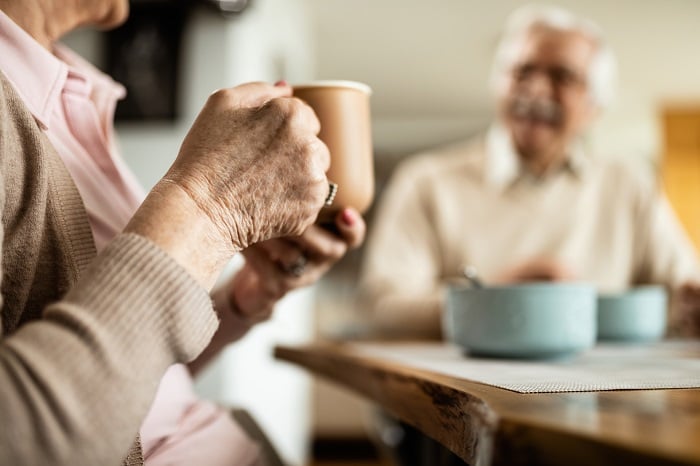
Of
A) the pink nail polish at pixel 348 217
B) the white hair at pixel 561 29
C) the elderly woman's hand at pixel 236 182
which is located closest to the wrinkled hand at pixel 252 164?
the elderly woman's hand at pixel 236 182

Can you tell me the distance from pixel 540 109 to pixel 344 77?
10.3 feet

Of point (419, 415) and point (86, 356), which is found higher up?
point (86, 356)

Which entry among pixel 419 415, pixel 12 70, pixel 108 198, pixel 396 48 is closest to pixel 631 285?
pixel 419 415

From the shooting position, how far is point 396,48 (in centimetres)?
414

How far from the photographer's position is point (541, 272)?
1.16 metres

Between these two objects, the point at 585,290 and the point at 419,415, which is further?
the point at 585,290

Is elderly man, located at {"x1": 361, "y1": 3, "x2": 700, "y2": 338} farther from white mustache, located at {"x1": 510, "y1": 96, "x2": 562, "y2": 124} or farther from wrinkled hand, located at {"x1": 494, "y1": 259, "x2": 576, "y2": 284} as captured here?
wrinkled hand, located at {"x1": 494, "y1": 259, "x2": 576, "y2": 284}

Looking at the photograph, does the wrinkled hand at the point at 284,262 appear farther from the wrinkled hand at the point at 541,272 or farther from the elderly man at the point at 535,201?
the elderly man at the point at 535,201

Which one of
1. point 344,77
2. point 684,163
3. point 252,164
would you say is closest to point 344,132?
point 252,164

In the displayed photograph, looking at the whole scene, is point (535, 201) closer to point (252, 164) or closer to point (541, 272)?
point (541, 272)

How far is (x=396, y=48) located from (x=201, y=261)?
12.7 feet

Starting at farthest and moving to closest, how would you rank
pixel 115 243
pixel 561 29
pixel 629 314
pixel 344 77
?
→ pixel 344 77, pixel 561 29, pixel 629 314, pixel 115 243

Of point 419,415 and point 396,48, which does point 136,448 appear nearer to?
point 419,415

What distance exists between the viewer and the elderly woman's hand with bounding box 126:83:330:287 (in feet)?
1.58
